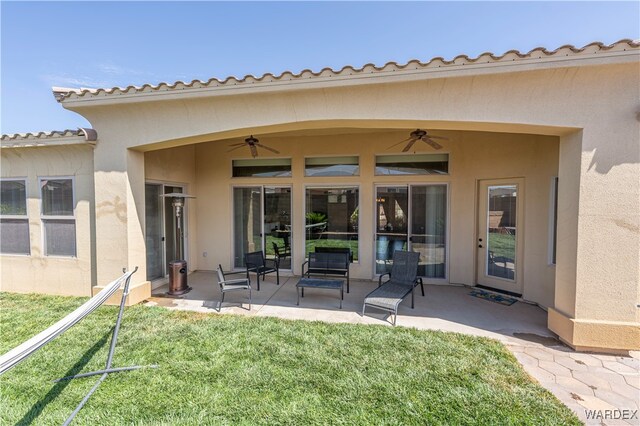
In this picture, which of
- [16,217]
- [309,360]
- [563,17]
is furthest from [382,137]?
[16,217]

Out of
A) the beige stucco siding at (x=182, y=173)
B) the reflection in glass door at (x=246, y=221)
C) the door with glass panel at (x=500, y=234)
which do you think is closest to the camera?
the door with glass panel at (x=500, y=234)

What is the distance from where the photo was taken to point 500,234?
618cm

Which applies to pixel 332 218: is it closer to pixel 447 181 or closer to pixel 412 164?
pixel 412 164

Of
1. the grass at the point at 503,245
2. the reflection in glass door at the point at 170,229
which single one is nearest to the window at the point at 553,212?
the grass at the point at 503,245

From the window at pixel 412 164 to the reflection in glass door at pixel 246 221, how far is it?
355cm

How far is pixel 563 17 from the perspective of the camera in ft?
14.7

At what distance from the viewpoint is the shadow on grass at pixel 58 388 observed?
260 centimetres

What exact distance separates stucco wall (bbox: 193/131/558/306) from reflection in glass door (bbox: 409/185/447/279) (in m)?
0.22

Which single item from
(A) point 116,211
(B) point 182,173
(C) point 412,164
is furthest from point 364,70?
(B) point 182,173

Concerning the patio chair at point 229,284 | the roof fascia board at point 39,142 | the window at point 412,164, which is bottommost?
the patio chair at point 229,284

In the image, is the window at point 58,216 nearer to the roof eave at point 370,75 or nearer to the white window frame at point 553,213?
the roof eave at point 370,75

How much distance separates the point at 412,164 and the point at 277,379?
225 inches

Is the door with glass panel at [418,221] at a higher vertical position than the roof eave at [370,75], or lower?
lower

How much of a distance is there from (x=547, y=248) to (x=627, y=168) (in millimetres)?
2106
